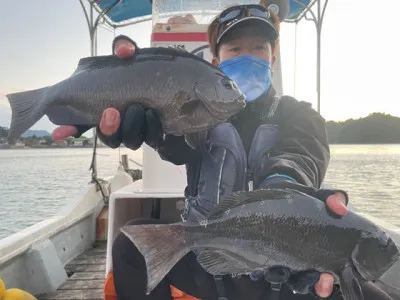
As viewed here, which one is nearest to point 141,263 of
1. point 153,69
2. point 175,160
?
point 175,160

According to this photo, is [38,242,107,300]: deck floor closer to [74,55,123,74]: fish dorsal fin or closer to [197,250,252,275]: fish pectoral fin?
[197,250,252,275]: fish pectoral fin

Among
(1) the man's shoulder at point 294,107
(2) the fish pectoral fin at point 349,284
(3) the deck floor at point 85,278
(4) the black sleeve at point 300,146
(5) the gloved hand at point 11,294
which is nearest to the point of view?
(2) the fish pectoral fin at point 349,284

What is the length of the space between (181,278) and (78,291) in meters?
2.54

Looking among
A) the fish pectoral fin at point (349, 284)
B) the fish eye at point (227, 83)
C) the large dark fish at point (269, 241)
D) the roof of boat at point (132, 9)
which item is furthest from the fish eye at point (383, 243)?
the roof of boat at point (132, 9)

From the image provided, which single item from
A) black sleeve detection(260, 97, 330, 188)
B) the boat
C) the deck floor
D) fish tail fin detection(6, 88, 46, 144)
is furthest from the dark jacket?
the deck floor

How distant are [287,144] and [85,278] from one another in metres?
3.75

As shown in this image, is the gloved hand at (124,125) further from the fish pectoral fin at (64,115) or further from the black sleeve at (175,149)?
the black sleeve at (175,149)

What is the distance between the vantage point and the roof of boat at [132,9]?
7203 mm

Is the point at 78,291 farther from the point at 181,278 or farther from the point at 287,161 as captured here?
the point at 287,161

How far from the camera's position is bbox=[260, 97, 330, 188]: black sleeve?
99.0 inches

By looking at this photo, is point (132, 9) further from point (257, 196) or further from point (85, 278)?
point (257, 196)

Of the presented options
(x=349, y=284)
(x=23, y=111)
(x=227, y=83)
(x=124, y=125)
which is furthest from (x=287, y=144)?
(x=23, y=111)

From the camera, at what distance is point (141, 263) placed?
122 inches

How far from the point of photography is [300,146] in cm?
277
